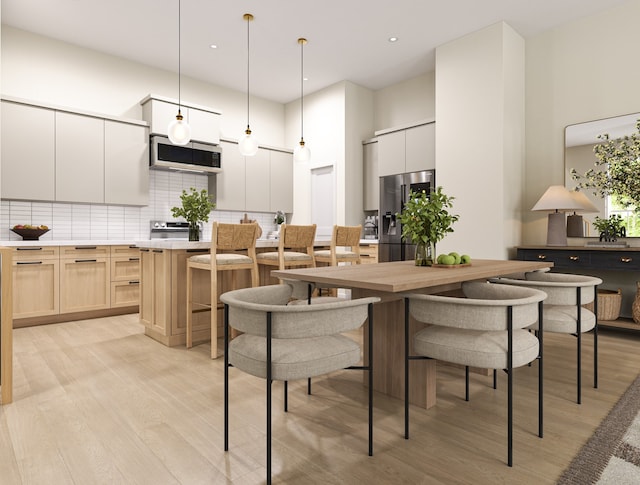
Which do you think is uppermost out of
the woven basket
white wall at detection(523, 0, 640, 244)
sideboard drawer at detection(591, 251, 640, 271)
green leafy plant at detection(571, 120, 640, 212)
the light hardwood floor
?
white wall at detection(523, 0, 640, 244)

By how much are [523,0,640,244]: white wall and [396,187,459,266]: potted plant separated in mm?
2642

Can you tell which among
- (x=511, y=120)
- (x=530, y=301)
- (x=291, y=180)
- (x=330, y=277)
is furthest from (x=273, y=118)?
(x=530, y=301)

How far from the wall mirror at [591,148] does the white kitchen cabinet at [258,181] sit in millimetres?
4109

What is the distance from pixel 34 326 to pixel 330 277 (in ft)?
12.7

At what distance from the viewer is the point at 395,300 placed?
2.21m

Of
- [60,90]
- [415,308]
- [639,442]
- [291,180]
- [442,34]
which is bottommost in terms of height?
[639,442]

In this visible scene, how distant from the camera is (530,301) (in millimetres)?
1642

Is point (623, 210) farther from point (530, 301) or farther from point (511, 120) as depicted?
point (530, 301)

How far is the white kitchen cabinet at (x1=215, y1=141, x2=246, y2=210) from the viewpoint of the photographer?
602 cm

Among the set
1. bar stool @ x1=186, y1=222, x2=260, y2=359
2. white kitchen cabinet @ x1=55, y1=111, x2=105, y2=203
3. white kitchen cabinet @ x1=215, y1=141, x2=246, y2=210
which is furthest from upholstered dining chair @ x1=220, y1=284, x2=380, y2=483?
white kitchen cabinet @ x1=215, y1=141, x2=246, y2=210

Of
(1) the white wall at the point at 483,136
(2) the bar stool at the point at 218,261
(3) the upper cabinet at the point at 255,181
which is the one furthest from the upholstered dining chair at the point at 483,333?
(3) the upper cabinet at the point at 255,181

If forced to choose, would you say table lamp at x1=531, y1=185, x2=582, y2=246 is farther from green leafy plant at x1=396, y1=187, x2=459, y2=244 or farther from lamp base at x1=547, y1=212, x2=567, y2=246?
green leafy plant at x1=396, y1=187, x2=459, y2=244

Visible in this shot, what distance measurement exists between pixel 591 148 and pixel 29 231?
6014mm

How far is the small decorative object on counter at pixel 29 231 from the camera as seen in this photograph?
4.33 metres
